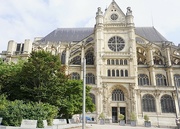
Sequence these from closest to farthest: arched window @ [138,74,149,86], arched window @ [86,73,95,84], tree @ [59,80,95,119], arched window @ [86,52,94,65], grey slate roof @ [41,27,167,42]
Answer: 1. tree @ [59,80,95,119]
2. arched window @ [86,73,95,84]
3. arched window @ [138,74,149,86]
4. arched window @ [86,52,94,65]
5. grey slate roof @ [41,27,167,42]

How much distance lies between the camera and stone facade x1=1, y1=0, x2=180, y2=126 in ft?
109

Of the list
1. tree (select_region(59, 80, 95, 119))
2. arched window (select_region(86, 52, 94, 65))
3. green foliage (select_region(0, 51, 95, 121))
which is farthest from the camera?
arched window (select_region(86, 52, 94, 65))

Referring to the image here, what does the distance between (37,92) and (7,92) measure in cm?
527

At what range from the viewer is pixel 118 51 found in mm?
37812

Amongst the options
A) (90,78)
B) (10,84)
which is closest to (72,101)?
(10,84)

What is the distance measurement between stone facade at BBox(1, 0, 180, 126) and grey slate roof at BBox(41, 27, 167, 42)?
445cm

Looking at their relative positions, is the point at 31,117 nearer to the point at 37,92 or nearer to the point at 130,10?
the point at 37,92

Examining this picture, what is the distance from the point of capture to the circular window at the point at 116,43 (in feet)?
126

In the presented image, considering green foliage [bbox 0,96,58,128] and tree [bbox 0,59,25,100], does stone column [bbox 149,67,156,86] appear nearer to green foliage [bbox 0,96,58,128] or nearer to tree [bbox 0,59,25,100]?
tree [bbox 0,59,25,100]

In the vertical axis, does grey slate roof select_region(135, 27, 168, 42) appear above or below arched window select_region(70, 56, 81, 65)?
above

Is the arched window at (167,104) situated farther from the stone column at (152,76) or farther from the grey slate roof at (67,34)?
the grey slate roof at (67,34)

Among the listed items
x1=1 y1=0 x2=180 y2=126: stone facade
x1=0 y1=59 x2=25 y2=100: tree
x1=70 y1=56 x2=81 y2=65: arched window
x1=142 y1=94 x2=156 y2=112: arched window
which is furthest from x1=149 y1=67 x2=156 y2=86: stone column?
x1=0 y1=59 x2=25 y2=100: tree

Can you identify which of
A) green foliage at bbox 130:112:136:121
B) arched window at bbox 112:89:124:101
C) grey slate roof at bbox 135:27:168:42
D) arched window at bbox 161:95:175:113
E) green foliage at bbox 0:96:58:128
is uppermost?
grey slate roof at bbox 135:27:168:42

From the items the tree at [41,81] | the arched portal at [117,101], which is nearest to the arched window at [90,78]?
the arched portal at [117,101]
